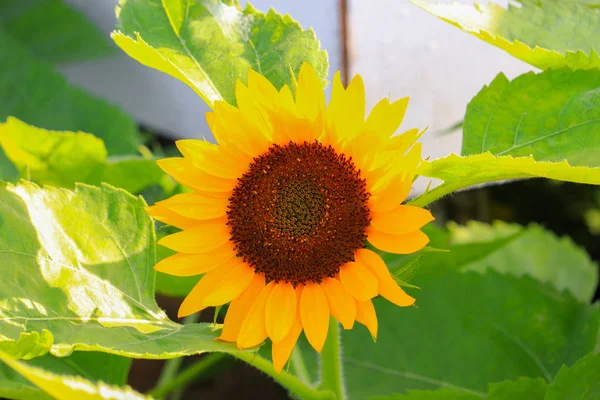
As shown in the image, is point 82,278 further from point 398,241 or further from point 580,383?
point 580,383

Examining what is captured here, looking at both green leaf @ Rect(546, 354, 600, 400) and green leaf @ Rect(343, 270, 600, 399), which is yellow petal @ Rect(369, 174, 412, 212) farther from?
green leaf @ Rect(343, 270, 600, 399)

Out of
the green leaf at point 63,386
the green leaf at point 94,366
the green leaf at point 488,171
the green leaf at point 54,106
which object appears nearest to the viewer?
the green leaf at point 63,386

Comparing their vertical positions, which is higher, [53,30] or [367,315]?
[53,30]

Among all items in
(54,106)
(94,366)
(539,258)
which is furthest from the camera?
(54,106)

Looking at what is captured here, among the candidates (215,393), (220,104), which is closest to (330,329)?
(220,104)

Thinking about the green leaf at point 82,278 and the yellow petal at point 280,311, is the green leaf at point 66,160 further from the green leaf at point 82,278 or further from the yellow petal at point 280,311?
the yellow petal at point 280,311

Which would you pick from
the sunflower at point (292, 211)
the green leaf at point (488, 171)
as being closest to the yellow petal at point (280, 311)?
the sunflower at point (292, 211)

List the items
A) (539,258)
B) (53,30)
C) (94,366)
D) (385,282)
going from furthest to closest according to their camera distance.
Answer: (53,30) < (539,258) < (94,366) < (385,282)

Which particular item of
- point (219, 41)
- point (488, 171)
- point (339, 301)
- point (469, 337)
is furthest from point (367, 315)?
point (469, 337)

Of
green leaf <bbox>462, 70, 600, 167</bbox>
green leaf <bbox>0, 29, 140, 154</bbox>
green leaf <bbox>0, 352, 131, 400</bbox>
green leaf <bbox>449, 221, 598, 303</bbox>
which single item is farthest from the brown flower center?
green leaf <bbox>0, 29, 140, 154</bbox>
